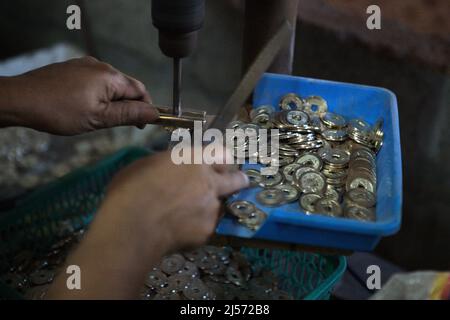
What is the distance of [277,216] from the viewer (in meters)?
0.89

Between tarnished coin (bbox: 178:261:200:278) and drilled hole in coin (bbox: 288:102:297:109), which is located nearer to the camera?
drilled hole in coin (bbox: 288:102:297:109)

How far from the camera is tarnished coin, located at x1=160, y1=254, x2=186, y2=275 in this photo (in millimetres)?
1414

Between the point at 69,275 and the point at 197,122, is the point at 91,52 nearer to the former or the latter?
the point at 197,122

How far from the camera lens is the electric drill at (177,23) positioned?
891 millimetres

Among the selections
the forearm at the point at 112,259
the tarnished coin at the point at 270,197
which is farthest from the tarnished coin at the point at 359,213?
the forearm at the point at 112,259

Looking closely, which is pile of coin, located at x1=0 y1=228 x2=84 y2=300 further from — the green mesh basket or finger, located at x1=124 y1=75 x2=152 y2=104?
finger, located at x1=124 y1=75 x2=152 y2=104

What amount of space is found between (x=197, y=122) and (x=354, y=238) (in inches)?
14.1

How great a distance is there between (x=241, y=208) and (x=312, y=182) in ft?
0.58

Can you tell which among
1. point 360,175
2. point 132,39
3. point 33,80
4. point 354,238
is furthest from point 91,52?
point 354,238

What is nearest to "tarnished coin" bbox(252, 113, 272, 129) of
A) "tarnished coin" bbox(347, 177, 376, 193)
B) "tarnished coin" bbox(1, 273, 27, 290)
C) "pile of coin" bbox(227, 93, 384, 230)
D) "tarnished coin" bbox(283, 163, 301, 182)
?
"pile of coin" bbox(227, 93, 384, 230)

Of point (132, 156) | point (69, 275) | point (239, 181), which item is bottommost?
point (132, 156)

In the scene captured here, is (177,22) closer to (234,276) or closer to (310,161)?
(310,161)

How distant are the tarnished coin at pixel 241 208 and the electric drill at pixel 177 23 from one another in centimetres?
25
